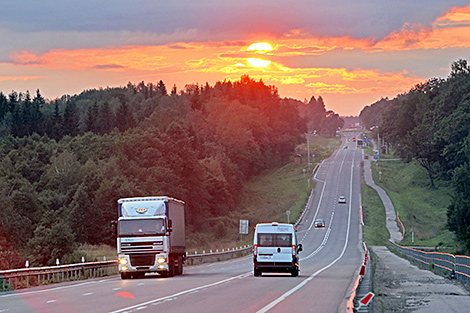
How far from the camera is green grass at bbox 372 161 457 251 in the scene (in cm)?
9294

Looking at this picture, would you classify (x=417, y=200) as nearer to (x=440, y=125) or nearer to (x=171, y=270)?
(x=440, y=125)

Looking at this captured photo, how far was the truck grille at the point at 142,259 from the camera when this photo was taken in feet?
114

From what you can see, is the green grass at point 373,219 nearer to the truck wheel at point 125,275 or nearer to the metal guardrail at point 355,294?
the truck wheel at point 125,275

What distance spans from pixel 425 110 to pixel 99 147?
68.4m

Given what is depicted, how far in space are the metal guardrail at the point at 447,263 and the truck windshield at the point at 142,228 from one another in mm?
13720

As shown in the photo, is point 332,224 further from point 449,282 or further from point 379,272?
point 449,282

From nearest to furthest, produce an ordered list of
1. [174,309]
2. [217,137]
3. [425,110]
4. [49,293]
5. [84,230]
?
[174,309] → [49,293] → [84,230] → [425,110] → [217,137]

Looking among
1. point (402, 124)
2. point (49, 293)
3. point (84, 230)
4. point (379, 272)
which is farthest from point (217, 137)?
point (49, 293)

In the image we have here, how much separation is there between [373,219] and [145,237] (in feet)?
248

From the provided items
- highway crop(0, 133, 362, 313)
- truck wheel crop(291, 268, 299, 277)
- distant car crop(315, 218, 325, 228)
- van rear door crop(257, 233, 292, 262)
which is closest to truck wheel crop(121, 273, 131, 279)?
highway crop(0, 133, 362, 313)

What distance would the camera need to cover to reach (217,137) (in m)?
163

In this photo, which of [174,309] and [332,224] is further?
[332,224]

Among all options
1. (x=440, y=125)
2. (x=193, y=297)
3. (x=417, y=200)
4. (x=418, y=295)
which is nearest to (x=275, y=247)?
(x=418, y=295)

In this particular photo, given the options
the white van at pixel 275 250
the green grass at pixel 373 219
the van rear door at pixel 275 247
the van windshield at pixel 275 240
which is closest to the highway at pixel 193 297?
the white van at pixel 275 250
